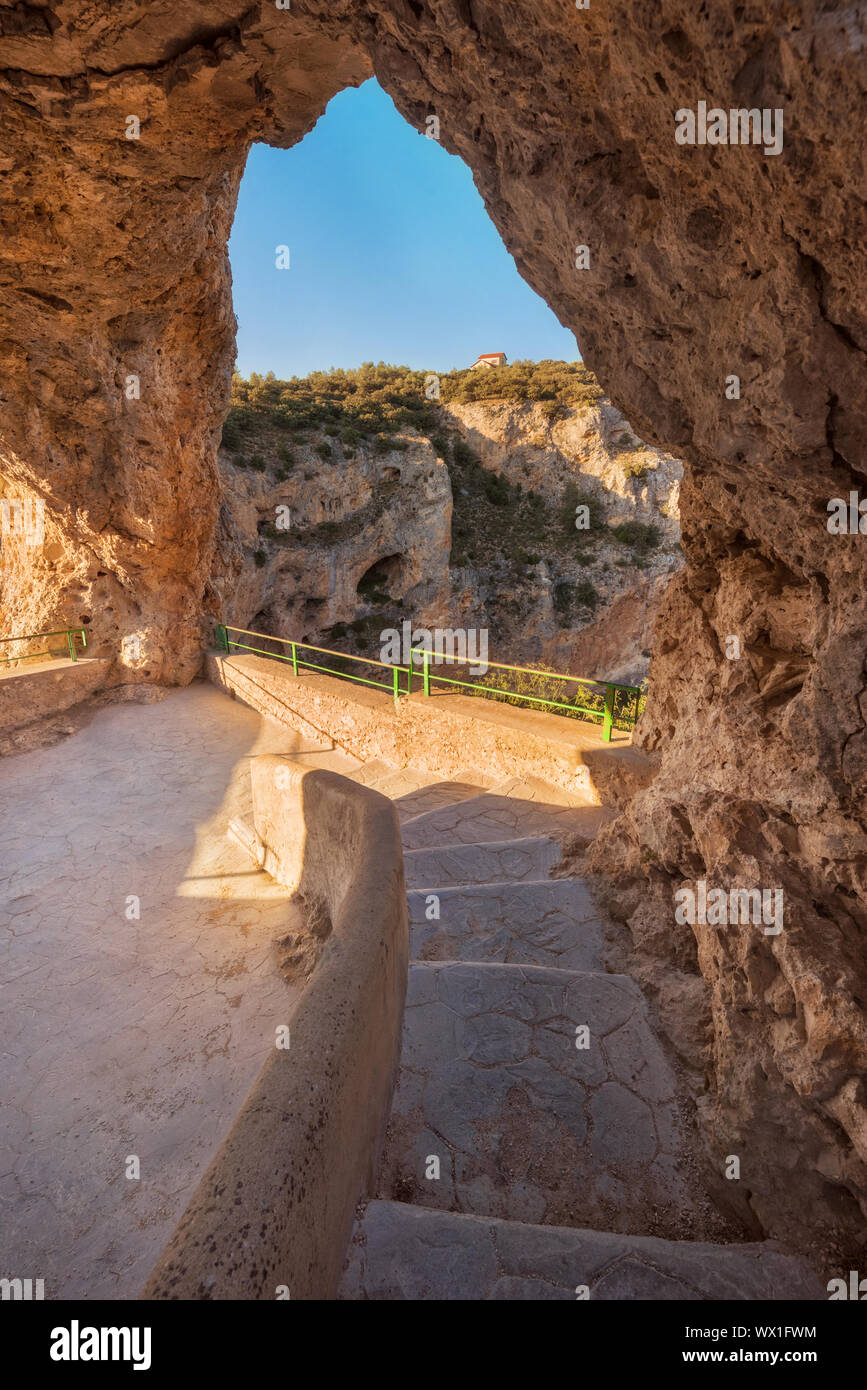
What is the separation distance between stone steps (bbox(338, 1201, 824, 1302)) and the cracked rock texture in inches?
11.7

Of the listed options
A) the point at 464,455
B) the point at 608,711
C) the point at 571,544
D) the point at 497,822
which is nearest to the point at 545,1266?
the point at 497,822

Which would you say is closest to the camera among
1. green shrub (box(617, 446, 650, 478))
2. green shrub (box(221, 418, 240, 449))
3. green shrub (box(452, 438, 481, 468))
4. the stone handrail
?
the stone handrail

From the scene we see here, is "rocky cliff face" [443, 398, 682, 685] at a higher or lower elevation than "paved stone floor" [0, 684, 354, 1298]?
higher

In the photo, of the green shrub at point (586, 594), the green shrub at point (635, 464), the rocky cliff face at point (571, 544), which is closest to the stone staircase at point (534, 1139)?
the rocky cliff face at point (571, 544)

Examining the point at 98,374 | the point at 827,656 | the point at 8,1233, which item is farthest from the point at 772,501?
the point at 98,374

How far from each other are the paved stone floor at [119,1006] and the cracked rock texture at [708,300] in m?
2.60

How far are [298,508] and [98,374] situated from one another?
54.8 ft

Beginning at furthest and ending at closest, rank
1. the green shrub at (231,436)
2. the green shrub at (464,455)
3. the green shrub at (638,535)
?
the green shrub at (464,455)
the green shrub at (638,535)
the green shrub at (231,436)

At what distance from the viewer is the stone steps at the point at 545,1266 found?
177 cm

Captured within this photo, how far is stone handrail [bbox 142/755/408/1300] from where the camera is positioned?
140cm

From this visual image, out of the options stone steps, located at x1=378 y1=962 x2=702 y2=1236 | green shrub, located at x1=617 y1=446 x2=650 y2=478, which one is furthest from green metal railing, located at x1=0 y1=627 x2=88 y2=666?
green shrub, located at x1=617 y1=446 x2=650 y2=478

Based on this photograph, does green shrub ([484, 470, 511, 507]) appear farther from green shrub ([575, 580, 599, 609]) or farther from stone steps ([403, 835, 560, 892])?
stone steps ([403, 835, 560, 892])

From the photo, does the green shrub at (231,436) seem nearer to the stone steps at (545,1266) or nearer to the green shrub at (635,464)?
the green shrub at (635,464)

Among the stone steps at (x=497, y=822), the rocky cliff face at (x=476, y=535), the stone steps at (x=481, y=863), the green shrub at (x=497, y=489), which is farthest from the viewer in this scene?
the green shrub at (x=497, y=489)
